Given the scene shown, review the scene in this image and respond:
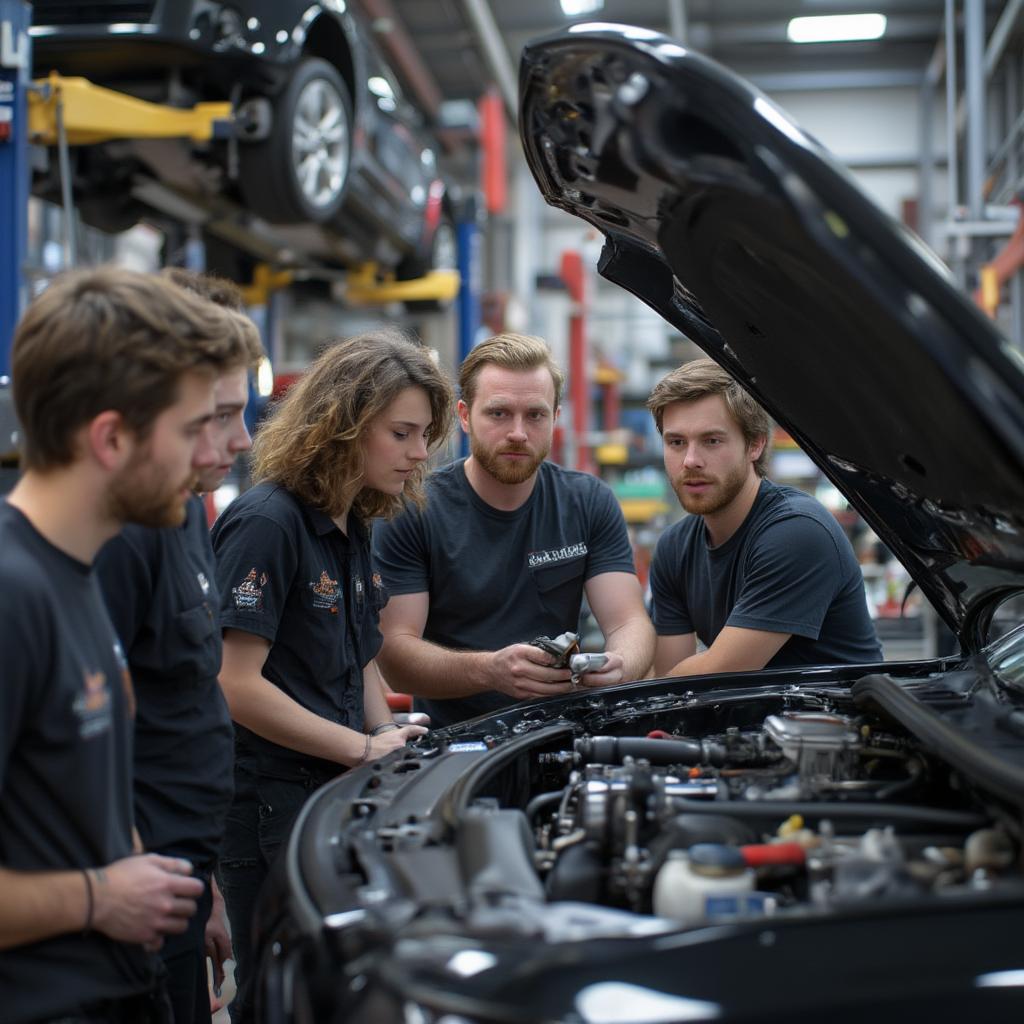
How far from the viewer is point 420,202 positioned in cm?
816

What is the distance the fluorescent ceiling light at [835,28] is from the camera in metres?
13.0

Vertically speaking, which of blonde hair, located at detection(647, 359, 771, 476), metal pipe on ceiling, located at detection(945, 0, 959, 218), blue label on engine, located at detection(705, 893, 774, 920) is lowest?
blue label on engine, located at detection(705, 893, 774, 920)

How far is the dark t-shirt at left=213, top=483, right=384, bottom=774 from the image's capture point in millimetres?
2064

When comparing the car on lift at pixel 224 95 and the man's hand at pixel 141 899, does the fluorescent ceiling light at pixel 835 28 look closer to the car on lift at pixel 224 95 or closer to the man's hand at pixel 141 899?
the car on lift at pixel 224 95

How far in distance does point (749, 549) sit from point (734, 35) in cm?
1250

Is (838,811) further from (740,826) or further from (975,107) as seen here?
(975,107)

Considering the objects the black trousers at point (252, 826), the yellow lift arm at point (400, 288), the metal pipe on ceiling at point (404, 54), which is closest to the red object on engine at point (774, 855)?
the black trousers at point (252, 826)

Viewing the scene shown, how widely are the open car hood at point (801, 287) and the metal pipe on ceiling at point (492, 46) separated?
29.2 ft

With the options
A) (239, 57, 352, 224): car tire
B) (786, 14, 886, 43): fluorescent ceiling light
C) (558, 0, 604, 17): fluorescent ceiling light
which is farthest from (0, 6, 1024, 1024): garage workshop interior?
(786, 14, 886, 43): fluorescent ceiling light

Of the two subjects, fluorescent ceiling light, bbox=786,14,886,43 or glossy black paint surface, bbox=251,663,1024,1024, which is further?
fluorescent ceiling light, bbox=786,14,886,43

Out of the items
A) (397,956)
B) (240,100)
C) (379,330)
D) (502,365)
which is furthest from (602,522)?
(240,100)

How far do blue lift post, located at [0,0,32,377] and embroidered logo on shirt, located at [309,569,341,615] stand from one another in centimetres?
185

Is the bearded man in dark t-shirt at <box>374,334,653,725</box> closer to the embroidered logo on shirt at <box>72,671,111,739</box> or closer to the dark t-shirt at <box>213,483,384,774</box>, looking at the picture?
the dark t-shirt at <box>213,483,384,774</box>

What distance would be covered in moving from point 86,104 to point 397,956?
13.0ft
